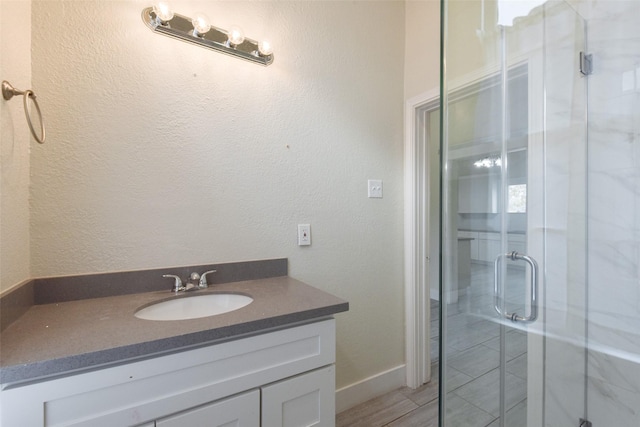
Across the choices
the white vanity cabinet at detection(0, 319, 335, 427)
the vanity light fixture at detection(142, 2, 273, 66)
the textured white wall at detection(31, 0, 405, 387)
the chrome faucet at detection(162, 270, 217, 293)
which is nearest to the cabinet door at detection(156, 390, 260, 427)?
the white vanity cabinet at detection(0, 319, 335, 427)

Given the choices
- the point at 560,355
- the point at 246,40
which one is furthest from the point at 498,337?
the point at 246,40

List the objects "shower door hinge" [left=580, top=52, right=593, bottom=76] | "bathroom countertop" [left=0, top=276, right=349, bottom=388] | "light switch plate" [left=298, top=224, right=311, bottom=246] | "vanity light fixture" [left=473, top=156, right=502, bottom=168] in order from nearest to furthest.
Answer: "bathroom countertop" [left=0, top=276, right=349, bottom=388], "shower door hinge" [left=580, top=52, right=593, bottom=76], "vanity light fixture" [left=473, top=156, right=502, bottom=168], "light switch plate" [left=298, top=224, right=311, bottom=246]

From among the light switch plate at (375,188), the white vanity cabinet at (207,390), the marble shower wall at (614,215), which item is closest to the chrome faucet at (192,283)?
the white vanity cabinet at (207,390)

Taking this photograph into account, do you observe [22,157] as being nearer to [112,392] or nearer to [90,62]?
[90,62]

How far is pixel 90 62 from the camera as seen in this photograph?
3.57ft

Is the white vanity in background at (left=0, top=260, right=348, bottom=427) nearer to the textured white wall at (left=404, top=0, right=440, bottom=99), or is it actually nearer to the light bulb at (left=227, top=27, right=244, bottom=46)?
the light bulb at (left=227, top=27, right=244, bottom=46)

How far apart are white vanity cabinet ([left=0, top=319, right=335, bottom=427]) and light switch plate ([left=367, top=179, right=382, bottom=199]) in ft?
3.19

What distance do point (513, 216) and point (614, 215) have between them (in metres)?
0.33

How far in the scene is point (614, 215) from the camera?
1091 mm

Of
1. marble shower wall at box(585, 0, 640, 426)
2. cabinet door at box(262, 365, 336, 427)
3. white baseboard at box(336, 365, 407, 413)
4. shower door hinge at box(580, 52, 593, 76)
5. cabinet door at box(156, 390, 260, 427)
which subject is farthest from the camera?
white baseboard at box(336, 365, 407, 413)

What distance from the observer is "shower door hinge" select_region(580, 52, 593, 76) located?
115cm

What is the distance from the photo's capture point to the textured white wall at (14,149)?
2.73 feet

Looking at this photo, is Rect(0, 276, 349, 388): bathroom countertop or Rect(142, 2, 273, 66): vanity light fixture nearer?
Rect(0, 276, 349, 388): bathroom countertop

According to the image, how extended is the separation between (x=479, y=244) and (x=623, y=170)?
0.63 m
